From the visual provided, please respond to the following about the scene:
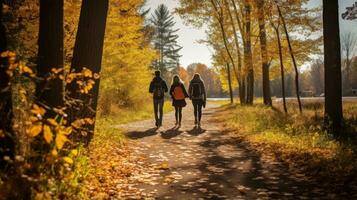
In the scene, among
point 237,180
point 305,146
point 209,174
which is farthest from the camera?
point 305,146

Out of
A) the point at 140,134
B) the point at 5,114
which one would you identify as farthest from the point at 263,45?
the point at 5,114

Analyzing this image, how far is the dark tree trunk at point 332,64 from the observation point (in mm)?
10297

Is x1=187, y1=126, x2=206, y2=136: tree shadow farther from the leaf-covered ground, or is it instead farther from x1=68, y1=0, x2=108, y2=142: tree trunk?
x1=68, y1=0, x2=108, y2=142: tree trunk

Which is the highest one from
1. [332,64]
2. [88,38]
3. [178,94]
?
[88,38]

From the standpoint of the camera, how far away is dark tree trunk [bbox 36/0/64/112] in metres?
6.22

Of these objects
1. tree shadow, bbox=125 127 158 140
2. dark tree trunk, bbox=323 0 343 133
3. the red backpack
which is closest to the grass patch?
dark tree trunk, bbox=323 0 343 133

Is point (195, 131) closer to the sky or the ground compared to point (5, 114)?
closer to the ground

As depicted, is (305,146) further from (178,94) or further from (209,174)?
(178,94)

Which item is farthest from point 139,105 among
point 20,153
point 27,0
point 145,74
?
point 20,153

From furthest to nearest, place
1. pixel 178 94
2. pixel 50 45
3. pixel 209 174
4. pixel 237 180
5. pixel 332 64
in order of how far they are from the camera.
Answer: pixel 178 94, pixel 332 64, pixel 209 174, pixel 237 180, pixel 50 45

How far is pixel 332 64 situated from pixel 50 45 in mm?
7413

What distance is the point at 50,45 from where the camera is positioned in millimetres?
6270

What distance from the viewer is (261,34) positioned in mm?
21688

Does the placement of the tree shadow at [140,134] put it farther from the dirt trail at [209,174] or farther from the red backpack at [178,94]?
the red backpack at [178,94]
